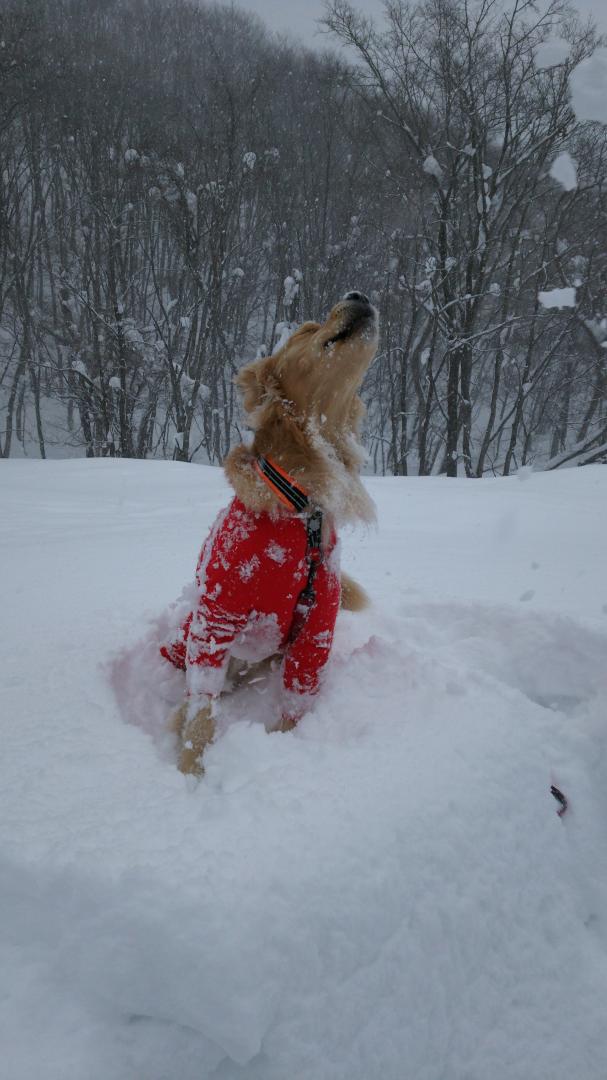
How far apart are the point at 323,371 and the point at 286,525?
0.52 meters

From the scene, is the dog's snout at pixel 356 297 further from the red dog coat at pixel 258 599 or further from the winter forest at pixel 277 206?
the winter forest at pixel 277 206

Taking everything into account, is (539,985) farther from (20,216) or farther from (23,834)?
(20,216)

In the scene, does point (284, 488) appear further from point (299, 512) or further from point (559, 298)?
point (559, 298)

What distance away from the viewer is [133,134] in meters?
12.2

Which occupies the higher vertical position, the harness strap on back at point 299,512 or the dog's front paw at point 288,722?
the harness strap on back at point 299,512

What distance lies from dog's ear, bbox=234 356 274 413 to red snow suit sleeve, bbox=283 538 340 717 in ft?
1.90

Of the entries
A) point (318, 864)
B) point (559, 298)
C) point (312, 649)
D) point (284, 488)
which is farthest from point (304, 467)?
point (559, 298)

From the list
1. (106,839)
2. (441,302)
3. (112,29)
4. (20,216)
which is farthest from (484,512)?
(112,29)

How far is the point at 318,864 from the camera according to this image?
1044mm

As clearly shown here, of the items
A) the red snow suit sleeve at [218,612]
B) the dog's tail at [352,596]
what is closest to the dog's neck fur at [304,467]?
the red snow suit sleeve at [218,612]

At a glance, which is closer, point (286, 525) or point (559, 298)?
point (286, 525)

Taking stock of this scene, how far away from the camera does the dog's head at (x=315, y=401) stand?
173 cm

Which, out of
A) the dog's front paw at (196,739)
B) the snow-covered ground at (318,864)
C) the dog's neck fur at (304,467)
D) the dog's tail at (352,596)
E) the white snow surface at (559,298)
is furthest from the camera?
the white snow surface at (559,298)

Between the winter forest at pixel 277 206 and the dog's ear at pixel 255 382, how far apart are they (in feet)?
26.0
